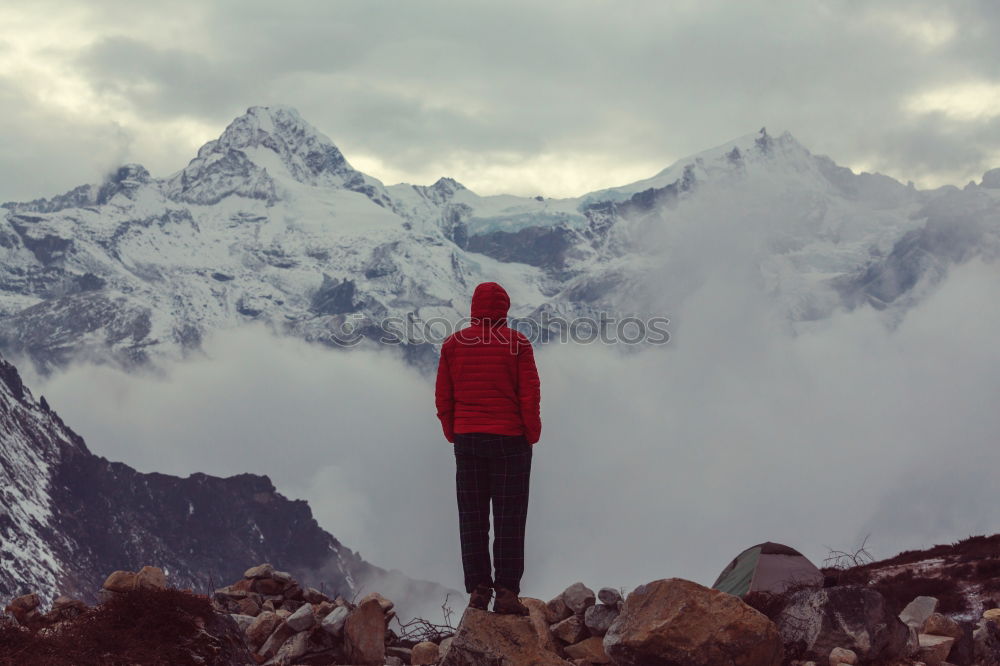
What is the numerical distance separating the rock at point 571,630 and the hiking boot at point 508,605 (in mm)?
1631

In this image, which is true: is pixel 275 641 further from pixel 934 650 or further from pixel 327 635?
pixel 934 650

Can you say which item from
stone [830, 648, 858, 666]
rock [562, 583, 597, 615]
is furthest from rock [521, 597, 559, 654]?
stone [830, 648, 858, 666]

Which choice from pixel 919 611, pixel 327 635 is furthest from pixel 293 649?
pixel 919 611

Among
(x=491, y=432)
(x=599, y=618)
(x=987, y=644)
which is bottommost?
(x=987, y=644)

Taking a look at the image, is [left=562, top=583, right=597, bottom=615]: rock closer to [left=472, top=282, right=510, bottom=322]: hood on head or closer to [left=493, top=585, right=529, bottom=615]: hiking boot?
[left=493, top=585, right=529, bottom=615]: hiking boot

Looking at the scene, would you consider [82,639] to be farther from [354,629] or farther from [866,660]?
[866,660]

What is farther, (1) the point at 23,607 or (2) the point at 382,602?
(2) the point at 382,602

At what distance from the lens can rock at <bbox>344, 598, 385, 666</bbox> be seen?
625 inches

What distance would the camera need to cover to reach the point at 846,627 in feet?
46.4

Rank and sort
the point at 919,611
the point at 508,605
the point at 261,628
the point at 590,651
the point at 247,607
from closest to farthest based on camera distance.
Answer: the point at 508,605
the point at 590,651
the point at 261,628
the point at 247,607
the point at 919,611

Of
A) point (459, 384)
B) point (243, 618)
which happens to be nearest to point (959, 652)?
point (459, 384)

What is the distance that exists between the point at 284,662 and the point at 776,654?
7136 mm

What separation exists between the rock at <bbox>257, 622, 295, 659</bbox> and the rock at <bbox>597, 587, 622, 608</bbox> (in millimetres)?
4884

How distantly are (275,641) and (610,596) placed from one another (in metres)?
5.24
